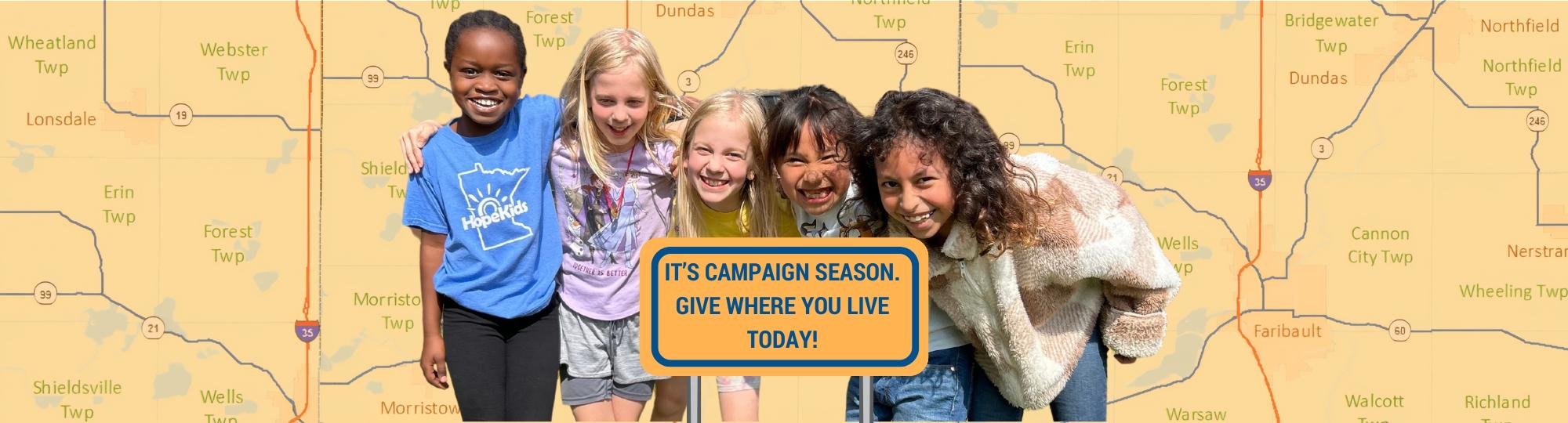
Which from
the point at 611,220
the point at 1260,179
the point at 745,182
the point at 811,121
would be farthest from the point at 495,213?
the point at 1260,179

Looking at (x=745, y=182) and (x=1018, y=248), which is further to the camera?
(x=745, y=182)

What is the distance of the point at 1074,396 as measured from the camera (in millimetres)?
4105

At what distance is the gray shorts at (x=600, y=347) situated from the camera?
4.44 metres

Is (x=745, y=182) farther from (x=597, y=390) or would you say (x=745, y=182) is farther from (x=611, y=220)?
(x=597, y=390)

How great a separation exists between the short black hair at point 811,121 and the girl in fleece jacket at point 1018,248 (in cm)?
12

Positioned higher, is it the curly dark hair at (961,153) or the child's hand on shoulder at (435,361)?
the curly dark hair at (961,153)

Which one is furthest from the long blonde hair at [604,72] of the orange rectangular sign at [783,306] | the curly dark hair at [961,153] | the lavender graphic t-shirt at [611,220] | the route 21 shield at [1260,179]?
the route 21 shield at [1260,179]

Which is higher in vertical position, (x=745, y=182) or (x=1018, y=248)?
(x=745, y=182)

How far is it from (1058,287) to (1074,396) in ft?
1.00

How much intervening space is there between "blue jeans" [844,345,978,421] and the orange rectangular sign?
0.73 meters

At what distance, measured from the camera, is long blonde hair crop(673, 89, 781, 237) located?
164 inches

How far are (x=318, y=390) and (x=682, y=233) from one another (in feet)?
5.38

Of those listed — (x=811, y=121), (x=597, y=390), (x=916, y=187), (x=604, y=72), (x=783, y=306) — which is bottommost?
(x=597, y=390)

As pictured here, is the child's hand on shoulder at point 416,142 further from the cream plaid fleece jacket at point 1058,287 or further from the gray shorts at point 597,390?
the cream plaid fleece jacket at point 1058,287
